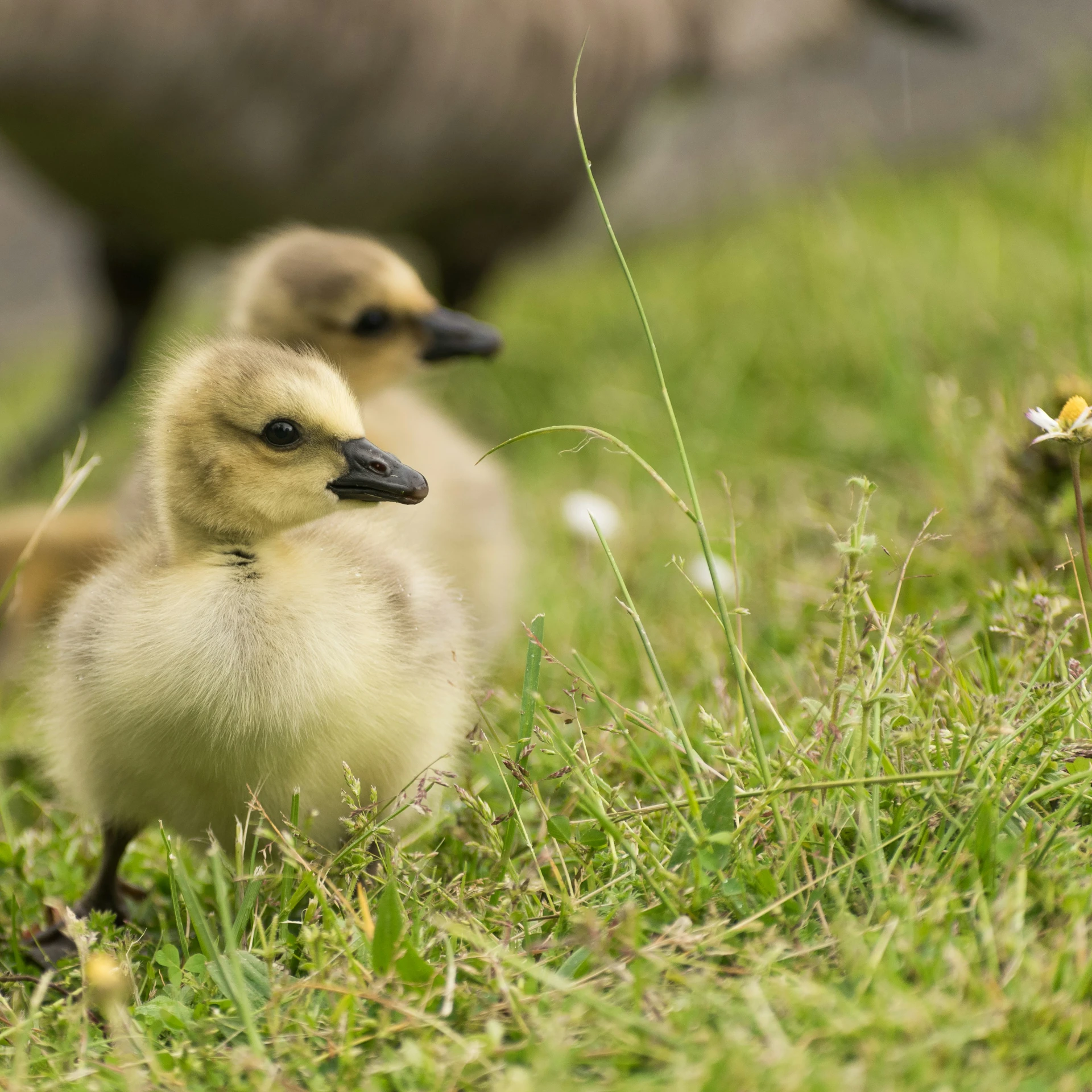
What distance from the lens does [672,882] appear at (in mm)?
1145

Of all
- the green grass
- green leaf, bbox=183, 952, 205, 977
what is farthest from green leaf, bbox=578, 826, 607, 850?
green leaf, bbox=183, 952, 205, 977

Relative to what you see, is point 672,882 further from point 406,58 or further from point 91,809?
point 406,58

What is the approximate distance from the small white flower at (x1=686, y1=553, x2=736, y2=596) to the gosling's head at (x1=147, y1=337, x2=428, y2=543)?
0.78 metres

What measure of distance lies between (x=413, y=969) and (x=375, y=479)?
1.83ft

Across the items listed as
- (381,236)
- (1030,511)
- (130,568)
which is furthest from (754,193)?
(130,568)

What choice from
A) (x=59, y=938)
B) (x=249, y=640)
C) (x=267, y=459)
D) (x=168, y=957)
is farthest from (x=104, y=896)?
(x=267, y=459)

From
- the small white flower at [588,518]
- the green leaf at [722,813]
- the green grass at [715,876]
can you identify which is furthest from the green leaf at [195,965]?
the small white flower at [588,518]

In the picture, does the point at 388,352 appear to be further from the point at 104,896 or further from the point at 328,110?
the point at 328,110

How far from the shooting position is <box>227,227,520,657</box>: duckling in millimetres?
2246

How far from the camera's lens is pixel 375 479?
1478 mm

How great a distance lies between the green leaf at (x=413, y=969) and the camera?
112 centimetres

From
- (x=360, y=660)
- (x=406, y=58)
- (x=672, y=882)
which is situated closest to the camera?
(x=672, y=882)

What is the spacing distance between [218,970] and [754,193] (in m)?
5.95

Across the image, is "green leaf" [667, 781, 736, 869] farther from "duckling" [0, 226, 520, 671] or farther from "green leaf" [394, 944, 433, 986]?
"duckling" [0, 226, 520, 671]
